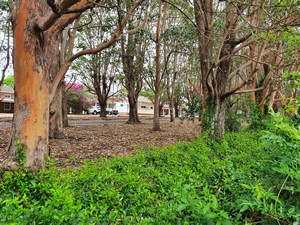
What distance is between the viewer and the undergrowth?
6.36 ft

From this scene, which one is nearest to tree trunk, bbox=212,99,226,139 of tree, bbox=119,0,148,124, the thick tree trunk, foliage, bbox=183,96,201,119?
foliage, bbox=183,96,201,119

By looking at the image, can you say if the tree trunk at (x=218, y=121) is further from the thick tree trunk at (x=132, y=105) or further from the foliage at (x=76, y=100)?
the foliage at (x=76, y=100)

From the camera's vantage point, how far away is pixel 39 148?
3971 mm

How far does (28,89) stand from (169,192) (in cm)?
275

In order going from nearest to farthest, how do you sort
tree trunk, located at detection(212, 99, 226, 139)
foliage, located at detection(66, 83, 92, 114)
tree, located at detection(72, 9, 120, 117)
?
tree trunk, located at detection(212, 99, 226, 139), tree, located at detection(72, 9, 120, 117), foliage, located at detection(66, 83, 92, 114)

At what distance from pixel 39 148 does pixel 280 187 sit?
347cm

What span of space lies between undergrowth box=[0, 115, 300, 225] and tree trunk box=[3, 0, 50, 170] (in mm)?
491

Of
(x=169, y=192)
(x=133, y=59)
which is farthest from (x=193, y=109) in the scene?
(x=169, y=192)

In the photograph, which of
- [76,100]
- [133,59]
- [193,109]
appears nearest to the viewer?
[193,109]

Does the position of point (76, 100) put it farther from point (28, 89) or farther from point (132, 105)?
point (28, 89)

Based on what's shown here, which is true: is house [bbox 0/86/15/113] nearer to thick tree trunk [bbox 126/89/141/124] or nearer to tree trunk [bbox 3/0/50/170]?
thick tree trunk [bbox 126/89/141/124]

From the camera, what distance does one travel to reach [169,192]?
371 cm

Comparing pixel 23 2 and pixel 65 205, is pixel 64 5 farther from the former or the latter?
pixel 65 205

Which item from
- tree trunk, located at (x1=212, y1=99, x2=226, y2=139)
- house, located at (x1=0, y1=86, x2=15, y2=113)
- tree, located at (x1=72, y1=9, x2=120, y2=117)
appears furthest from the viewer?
house, located at (x1=0, y1=86, x2=15, y2=113)
